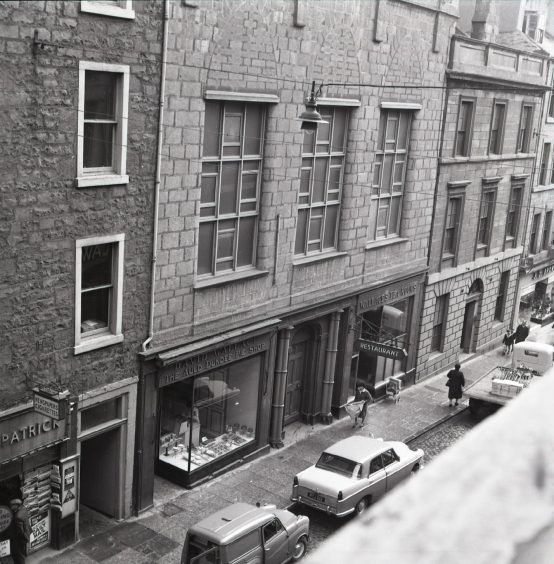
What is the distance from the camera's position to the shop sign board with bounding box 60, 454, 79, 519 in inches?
575

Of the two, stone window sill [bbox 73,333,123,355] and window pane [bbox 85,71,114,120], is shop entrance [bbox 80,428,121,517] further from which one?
window pane [bbox 85,71,114,120]

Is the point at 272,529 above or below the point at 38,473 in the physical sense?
below

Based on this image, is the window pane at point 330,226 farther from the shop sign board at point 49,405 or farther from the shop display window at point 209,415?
the shop sign board at point 49,405

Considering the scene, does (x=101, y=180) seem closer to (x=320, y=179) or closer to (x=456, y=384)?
(x=320, y=179)

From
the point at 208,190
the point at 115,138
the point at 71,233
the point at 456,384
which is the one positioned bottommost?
the point at 456,384

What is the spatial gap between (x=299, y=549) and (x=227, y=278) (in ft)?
19.8

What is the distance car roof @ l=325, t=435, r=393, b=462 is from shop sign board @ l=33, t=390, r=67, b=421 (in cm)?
642

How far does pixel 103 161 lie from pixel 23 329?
3.26m

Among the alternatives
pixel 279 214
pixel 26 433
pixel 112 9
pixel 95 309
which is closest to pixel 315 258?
pixel 279 214

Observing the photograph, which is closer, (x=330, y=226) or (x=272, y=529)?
(x=272, y=529)

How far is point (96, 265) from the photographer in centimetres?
Result: 1478

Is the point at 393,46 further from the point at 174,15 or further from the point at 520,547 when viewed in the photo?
the point at 520,547

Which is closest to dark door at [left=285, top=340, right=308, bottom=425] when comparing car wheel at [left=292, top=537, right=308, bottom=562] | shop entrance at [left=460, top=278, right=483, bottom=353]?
car wheel at [left=292, top=537, right=308, bottom=562]

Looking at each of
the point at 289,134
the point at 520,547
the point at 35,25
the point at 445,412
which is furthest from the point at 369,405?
the point at 520,547
